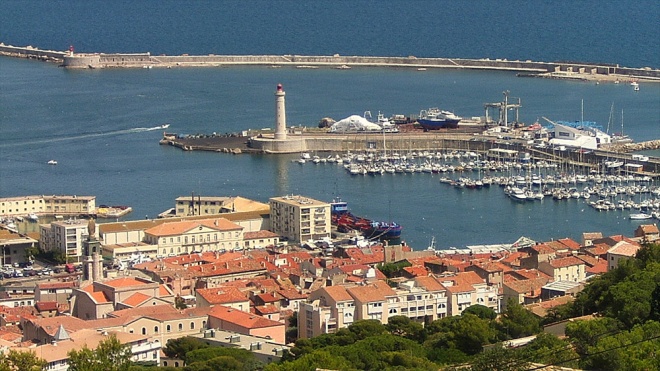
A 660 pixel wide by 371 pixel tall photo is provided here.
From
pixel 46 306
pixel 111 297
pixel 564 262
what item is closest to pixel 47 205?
pixel 46 306

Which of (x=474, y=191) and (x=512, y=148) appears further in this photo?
(x=512, y=148)

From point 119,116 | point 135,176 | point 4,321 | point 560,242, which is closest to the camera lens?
point 4,321

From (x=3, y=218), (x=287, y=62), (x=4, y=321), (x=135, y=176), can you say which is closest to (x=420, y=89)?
(x=287, y=62)

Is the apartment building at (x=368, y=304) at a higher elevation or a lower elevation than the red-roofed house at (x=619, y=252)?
lower

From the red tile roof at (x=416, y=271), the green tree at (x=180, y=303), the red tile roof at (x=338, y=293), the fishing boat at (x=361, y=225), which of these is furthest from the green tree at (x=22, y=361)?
the fishing boat at (x=361, y=225)

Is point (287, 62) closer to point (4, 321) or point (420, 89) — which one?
point (420, 89)

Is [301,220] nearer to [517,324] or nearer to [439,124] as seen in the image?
[517,324]

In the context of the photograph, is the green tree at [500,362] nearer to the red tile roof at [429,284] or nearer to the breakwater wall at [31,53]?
the red tile roof at [429,284]
